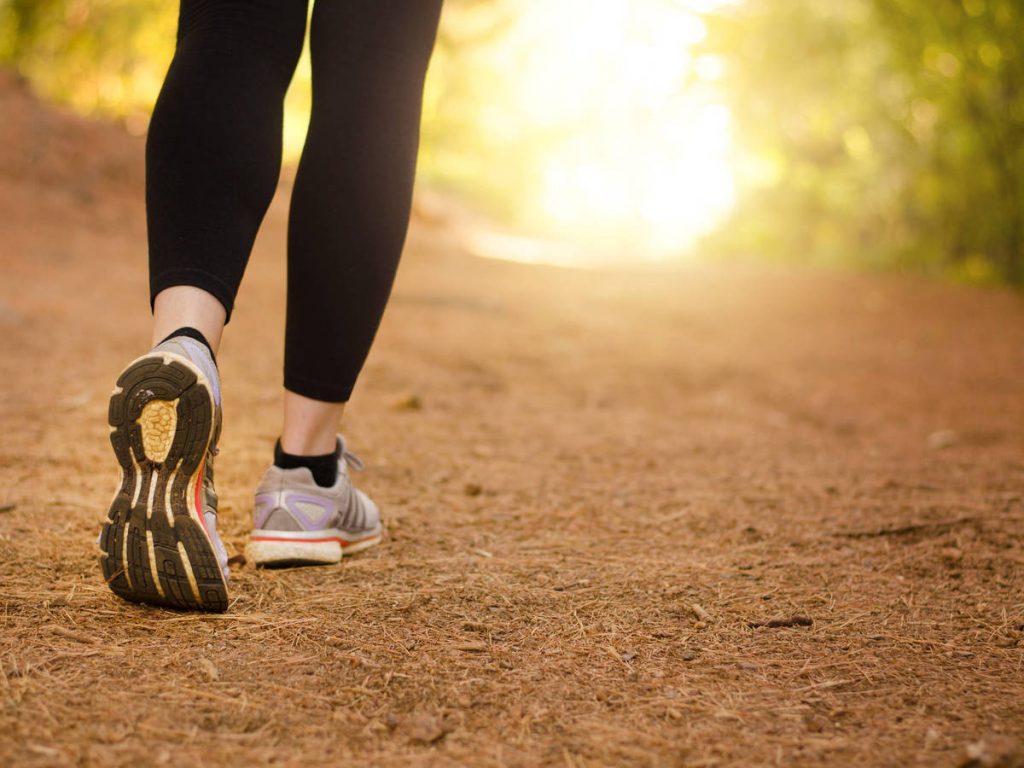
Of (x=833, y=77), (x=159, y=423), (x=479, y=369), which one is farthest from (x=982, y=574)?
(x=833, y=77)

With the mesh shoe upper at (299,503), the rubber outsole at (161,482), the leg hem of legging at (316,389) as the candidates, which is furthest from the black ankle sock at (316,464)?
the rubber outsole at (161,482)

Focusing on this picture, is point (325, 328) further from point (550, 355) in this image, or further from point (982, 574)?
point (550, 355)

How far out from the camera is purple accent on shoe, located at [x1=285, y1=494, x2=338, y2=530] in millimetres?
1343

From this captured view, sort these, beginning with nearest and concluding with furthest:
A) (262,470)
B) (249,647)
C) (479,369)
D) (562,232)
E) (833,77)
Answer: (249,647) → (262,470) → (479,369) → (833,77) → (562,232)

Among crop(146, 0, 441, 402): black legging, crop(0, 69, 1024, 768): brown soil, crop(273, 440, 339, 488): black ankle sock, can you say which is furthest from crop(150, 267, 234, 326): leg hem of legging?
crop(0, 69, 1024, 768): brown soil

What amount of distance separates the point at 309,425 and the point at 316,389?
69 millimetres

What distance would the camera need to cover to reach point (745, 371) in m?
3.65

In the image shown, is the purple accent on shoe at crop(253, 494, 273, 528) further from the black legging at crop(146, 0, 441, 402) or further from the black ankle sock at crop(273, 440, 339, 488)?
the black legging at crop(146, 0, 441, 402)

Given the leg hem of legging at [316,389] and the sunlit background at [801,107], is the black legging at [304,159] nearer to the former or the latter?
the leg hem of legging at [316,389]

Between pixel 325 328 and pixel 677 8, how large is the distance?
20.8 ft

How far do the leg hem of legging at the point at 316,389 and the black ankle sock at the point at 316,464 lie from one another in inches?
4.3

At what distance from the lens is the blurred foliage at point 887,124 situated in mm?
5215

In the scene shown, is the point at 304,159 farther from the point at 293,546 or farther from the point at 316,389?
the point at 293,546

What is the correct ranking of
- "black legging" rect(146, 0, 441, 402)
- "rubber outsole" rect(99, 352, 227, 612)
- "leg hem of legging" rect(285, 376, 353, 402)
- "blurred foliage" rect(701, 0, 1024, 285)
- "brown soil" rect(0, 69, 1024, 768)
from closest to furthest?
"brown soil" rect(0, 69, 1024, 768), "rubber outsole" rect(99, 352, 227, 612), "black legging" rect(146, 0, 441, 402), "leg hem of legging" rect(285, 376, 353, 402), "blurred foliage" rect(701, 0, 1024, 285)
